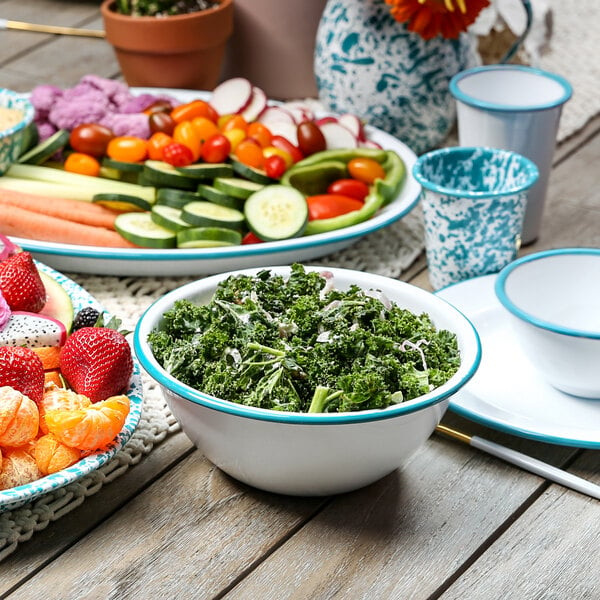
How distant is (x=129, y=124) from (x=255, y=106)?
263 mm

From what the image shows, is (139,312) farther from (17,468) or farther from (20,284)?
(17,468)

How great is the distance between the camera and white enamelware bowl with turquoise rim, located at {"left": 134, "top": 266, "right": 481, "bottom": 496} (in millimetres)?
1093

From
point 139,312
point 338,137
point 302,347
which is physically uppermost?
point 302,347

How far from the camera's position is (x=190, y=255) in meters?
1.67

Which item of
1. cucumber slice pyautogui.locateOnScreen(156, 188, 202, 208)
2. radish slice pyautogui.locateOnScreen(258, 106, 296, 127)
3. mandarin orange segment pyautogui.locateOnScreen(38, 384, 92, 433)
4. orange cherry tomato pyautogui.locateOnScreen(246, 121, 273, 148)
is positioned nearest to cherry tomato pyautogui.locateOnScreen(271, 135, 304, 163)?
orange cherry tomato pyautogui.locateOnScreen(246, 121, 273, 148)

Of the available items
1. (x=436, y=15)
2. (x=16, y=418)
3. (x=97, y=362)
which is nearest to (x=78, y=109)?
(x=436, y=15)

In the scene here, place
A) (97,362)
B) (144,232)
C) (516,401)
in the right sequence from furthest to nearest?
1. (144,232)
2. (516,401)
3. (97,362)

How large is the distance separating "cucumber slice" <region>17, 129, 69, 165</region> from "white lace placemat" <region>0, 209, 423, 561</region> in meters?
0.31

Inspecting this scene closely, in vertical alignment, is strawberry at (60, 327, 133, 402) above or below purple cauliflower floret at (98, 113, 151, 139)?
above

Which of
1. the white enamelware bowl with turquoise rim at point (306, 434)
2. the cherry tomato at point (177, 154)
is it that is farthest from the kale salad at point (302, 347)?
the cherry tomato at point (177, 154)

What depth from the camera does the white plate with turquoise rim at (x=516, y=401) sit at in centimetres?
127

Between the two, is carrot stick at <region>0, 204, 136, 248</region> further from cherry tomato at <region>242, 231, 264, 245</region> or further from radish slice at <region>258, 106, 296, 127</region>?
radish slice at <region>258, 106, 296, 127</region>

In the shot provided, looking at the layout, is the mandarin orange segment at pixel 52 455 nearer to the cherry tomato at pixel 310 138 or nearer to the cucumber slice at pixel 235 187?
the cucumber slice at pixel 235 187

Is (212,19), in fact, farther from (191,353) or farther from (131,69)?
(191,353)
